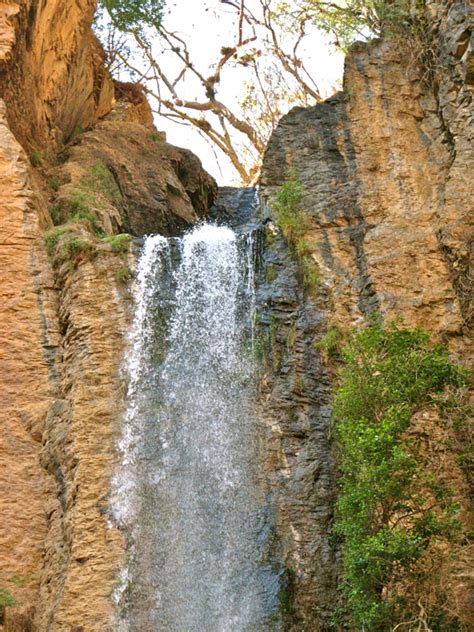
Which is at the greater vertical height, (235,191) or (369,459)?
(235,191)

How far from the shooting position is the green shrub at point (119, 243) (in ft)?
53.1

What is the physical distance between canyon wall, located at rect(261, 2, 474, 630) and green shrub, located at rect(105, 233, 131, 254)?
2.73 metres

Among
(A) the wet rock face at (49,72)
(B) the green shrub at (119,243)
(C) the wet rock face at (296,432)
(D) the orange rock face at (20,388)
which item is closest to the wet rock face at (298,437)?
(C) the wet rock face at (296,432)

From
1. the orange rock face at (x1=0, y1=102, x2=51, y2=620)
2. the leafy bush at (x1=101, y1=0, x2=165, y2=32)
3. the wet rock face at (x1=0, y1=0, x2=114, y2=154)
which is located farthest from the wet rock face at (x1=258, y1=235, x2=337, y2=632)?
the leafy bush at (x1=101, y1=0, x2=165, y2=32)

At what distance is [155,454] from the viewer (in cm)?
1373

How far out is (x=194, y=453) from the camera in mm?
13812

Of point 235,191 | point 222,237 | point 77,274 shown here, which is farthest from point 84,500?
point 235,191

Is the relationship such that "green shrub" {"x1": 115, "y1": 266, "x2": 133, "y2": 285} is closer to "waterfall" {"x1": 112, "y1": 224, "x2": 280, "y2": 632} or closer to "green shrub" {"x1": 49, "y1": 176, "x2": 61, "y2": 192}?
"waterfall" {"x1": 112, "y1": 224, "x2": 280, "y2": 632}

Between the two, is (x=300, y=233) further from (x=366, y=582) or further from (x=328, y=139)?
(x=366, y=582)

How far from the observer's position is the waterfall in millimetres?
12094

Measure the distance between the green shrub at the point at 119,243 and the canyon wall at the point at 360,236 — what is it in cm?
273

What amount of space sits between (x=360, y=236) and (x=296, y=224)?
1.24m

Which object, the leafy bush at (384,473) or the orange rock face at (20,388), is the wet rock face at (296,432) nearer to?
the leafy bush at (384,473)

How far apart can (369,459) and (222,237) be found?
7.00 m
